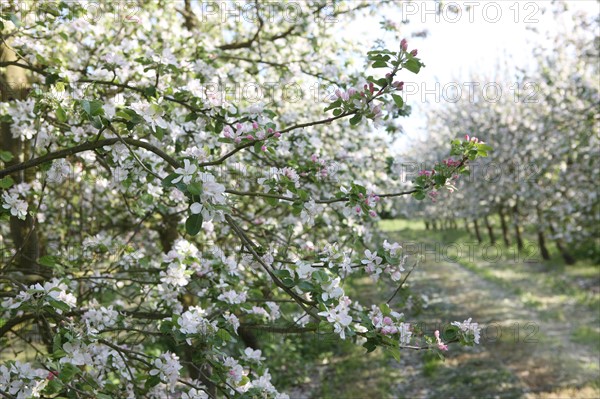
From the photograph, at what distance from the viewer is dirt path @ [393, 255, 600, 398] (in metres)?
7.17

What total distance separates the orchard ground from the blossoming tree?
251cm

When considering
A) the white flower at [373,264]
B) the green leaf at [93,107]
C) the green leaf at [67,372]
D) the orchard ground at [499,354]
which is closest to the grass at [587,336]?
the orchard ground at [499,354]

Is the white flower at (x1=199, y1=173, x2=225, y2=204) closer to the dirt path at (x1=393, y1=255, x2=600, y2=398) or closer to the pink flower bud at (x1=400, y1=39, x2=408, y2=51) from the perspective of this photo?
the pink flower bud at (x1=400, y1=39, x2=408, y2=51)

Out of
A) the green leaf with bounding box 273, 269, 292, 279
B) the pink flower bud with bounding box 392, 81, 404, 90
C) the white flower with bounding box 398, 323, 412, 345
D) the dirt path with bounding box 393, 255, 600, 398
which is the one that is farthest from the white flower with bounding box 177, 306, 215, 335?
the dirt path with bounding box 393, 255, 600, 398

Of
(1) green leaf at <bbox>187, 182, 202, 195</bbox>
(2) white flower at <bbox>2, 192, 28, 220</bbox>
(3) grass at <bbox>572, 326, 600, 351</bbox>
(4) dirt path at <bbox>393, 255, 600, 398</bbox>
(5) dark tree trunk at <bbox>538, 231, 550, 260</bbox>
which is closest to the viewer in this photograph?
(1) green leaf at <bbox>187, 182, 202, 195</bbox>

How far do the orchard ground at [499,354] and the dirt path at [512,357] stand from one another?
1 cm

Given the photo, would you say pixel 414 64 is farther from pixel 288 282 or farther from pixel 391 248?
pixel 288 282

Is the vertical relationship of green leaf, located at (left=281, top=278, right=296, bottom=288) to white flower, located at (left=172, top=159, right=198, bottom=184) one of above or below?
below

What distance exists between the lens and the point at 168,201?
4.18 meters

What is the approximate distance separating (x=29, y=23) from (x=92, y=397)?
9.25ft

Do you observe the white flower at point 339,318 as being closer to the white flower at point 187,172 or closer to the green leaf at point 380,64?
the white flower at point 187,172

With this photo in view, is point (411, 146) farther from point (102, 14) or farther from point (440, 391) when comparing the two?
point (102, 14)

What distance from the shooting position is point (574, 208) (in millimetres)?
9266

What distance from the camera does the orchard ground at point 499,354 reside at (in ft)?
23.9
